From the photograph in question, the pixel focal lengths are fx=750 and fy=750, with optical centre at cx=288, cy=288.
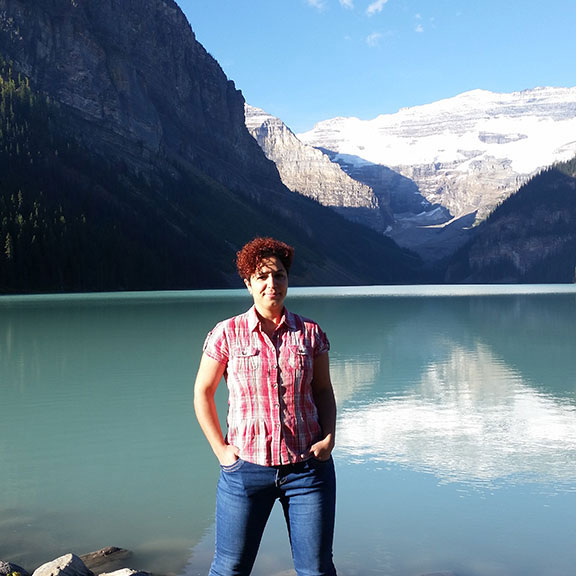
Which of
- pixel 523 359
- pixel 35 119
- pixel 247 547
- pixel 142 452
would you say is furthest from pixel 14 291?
pixel 247 547

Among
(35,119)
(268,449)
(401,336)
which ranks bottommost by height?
(401,336)

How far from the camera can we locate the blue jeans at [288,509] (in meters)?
5.27

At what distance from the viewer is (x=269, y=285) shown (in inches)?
218

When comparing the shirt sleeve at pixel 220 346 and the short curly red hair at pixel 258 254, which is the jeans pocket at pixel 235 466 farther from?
the short curly red hair at pixel 258 254

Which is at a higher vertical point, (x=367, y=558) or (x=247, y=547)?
(x=247, y=547)

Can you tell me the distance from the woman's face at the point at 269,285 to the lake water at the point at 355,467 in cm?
384

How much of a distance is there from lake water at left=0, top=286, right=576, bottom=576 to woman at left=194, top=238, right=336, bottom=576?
2.93m

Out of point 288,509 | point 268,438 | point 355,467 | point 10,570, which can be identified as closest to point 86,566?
point 10,570

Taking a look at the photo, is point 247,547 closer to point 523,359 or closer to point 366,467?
point 366,467

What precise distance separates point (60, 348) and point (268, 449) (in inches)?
1162

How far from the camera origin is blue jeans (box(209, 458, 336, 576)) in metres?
5.27

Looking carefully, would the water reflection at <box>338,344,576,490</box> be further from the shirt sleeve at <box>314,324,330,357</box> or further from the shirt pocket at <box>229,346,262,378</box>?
the shirt pocket at <box>229,346,262,378</box>

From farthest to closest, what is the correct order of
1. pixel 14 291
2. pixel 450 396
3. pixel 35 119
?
pixel 35 119, pixel 14 291, pixel 450 396

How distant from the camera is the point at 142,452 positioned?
13836mm
